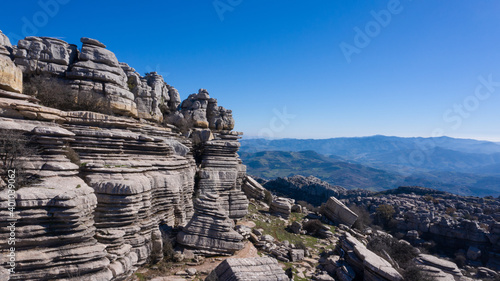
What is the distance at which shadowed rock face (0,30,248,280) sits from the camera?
8.12 m

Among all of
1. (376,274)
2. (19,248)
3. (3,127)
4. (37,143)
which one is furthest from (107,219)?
(376,274)

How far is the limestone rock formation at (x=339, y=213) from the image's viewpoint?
73.8 feet

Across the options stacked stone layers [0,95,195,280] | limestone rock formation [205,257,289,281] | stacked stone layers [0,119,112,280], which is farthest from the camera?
limestone rock formation [205,257,289,281]

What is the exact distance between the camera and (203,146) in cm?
2011

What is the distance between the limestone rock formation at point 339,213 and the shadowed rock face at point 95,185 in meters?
9.84

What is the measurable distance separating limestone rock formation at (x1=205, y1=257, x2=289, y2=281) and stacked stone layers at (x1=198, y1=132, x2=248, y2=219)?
306 inches

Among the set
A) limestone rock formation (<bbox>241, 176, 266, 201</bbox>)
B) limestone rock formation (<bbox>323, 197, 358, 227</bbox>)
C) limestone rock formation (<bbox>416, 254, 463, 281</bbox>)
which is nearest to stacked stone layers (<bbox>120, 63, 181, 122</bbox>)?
limestone rock formation (<bbox>241, 176, 266, 201</bbox>)

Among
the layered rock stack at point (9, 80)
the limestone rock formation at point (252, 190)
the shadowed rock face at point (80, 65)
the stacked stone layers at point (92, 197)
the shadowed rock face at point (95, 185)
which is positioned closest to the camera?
the stacked stone layers at point (92, 197)

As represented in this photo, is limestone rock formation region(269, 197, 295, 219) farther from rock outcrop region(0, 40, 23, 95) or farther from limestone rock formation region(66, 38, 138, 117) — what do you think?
rock outcrop region(0, 40, 23, 95)

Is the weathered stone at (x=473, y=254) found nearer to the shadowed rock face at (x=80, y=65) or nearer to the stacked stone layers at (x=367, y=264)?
the stacked stone layers at (x=367, y=264)

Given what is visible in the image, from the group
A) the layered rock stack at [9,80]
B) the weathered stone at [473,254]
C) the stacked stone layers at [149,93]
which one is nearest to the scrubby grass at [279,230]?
the stacked stone layers at [149,93]

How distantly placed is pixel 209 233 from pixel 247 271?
388 cm

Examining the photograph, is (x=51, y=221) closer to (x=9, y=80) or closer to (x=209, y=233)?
(x=209, y=233)

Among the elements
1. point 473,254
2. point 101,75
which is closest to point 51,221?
point 101,75
